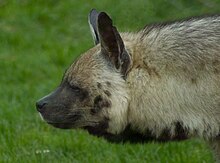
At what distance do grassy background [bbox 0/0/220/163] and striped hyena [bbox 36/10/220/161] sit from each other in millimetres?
1078

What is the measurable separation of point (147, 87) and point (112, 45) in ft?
1.07

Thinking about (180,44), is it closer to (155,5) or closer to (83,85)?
(83,85)

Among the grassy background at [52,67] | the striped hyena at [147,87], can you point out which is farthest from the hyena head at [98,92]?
the grassy background at [52,67]

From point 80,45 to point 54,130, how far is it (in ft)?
8.77

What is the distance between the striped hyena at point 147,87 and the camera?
4820 millimetres

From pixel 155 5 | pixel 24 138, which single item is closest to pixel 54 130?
pixel 24 138

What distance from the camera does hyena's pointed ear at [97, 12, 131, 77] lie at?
4.78 metres

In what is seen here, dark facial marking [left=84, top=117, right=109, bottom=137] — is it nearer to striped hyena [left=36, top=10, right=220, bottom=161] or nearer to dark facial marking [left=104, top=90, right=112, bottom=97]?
striped hyena [left=36, top=10, right=220, bottom=161]

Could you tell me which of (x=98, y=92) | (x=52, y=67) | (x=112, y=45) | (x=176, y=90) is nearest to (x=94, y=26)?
(x=112, y=45)

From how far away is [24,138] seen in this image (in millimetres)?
6551

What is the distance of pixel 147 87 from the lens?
15.8 feet

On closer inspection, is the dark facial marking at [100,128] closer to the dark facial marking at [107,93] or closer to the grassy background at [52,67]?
the dark facial marking at [107,93]

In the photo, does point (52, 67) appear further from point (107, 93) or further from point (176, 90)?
point (176, 90)

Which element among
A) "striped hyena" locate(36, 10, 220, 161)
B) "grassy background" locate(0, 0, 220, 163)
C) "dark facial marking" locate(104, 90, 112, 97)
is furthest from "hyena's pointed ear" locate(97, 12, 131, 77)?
"grassy background" locate(0, 0, 220, 163)
